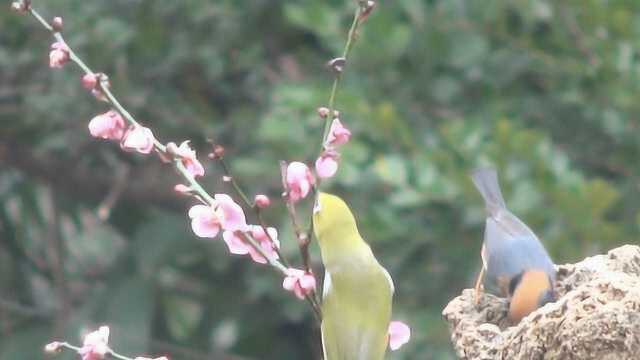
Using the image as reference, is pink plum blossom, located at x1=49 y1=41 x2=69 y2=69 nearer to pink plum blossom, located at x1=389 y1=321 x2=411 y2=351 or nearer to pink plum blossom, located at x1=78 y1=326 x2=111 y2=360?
pink plum blossom, located at x1=78 y1=326 x2=111 y2=360

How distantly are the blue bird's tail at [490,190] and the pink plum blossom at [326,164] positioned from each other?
41 centimetres

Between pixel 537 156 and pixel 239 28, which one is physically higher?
pixel 239 28

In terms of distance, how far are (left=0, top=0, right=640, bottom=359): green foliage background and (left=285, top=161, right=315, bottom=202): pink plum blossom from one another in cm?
197

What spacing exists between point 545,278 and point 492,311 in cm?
8

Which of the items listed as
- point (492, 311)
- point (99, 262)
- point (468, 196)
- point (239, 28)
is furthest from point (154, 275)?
point (492, 311)

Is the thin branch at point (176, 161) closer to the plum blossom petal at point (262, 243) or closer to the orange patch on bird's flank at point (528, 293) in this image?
the plum blossom petal at point (262, 243)

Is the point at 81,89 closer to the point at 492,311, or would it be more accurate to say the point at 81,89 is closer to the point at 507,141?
the point at 507,141

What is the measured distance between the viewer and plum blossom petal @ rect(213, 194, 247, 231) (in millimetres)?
1841

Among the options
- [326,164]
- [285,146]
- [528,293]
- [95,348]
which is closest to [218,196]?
[326,164]

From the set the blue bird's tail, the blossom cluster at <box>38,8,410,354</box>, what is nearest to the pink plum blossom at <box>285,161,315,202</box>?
the blossom cluster at <box>38,8,410,354</box>

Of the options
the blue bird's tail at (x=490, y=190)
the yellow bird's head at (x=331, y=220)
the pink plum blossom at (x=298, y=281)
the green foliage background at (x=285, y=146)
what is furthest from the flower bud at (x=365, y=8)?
the green foliage background at (x=285, y=146)

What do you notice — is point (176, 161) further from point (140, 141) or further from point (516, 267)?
point (516, 267)

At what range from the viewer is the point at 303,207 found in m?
4.45

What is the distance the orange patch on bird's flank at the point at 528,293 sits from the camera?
6.31ft
